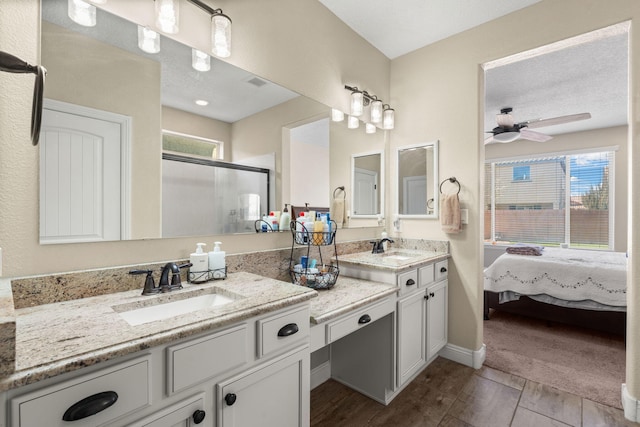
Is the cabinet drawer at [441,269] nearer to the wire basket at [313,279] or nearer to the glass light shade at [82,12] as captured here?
the wire basket at [313,279]

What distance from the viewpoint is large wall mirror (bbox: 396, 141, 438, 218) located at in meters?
2.73

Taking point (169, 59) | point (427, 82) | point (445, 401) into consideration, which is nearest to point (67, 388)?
point (169, 59)

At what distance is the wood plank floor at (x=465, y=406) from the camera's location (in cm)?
183

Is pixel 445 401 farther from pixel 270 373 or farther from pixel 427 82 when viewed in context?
pixel 427 82

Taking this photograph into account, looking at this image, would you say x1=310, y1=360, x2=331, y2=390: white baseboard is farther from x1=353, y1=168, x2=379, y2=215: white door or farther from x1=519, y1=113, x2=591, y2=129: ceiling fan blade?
x1=519, y1=113, x2=591, y2=129: ceiling fan blade

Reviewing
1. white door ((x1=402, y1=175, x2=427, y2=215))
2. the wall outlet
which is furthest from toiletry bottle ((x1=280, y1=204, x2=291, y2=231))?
the wall outlet

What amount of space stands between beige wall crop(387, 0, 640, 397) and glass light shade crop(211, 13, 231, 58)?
1843 mm

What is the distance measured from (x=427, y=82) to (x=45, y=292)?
116 inches

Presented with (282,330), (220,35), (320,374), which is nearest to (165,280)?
(282,330)

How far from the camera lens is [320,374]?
2217 mm

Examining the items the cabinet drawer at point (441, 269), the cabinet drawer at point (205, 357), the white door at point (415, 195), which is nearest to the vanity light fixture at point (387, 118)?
the white door at point (415, 195)

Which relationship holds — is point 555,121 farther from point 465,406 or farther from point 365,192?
point 465,406

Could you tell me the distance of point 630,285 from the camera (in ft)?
6.27

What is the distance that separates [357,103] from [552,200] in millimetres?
4987
